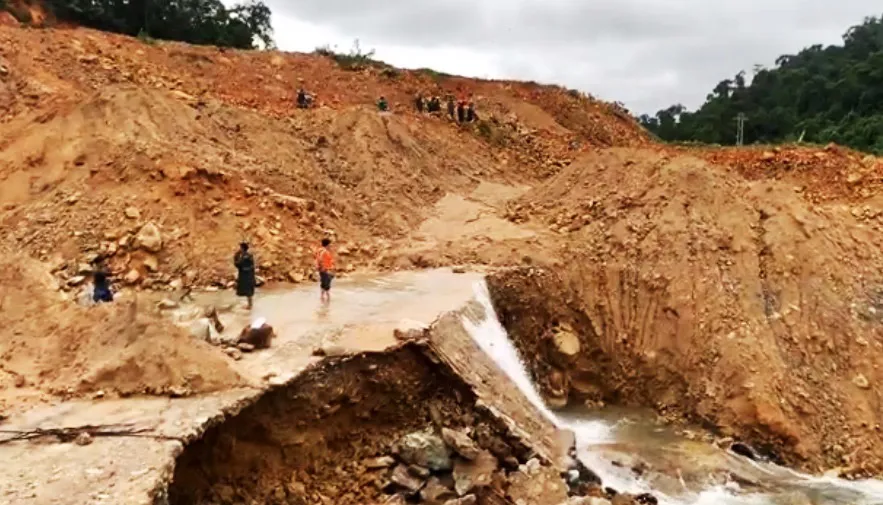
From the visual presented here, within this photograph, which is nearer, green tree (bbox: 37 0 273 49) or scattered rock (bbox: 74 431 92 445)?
scattered rock (bbox: 74 431 92 445)

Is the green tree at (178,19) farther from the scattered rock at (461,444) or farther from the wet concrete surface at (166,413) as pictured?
the scattered rock at (461,444)

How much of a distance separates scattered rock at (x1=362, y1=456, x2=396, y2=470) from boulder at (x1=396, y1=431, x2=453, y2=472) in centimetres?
14

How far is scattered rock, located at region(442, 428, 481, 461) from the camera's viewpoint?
9.85 m

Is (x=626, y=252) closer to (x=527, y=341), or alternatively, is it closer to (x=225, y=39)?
(x=527, y=341)

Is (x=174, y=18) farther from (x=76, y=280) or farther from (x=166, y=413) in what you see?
(x=166, y=413)

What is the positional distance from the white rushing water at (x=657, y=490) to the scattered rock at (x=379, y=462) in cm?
282

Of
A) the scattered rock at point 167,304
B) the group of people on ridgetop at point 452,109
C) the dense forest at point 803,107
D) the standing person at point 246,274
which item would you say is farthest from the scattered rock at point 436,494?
the dense forest at point 803,107

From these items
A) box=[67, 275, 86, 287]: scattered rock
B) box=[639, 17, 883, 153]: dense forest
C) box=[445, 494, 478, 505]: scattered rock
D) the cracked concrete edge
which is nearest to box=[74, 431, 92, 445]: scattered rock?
the cracked concrete edge

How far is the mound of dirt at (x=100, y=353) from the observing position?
8789mm

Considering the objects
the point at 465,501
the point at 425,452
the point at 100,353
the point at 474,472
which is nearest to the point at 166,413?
the point at 100,353

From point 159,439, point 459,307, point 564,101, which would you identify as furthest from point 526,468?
point 564,101

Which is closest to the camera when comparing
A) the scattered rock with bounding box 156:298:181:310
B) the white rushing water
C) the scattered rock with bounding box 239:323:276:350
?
the scattered rock with bounding box 239:323:276:350

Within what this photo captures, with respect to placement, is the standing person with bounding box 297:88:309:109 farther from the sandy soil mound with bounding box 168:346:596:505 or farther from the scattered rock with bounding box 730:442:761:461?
the scattered rock with bounding box 730:442:761:461

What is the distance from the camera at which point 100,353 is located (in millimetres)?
9555
